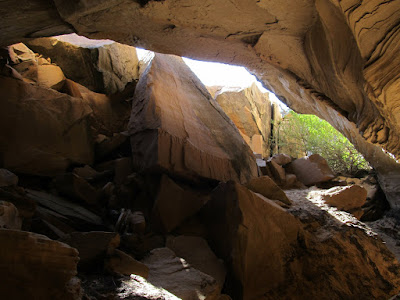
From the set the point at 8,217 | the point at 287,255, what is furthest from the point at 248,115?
the point at 8,217

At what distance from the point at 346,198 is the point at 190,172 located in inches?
121

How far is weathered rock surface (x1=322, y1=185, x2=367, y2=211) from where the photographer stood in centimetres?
503

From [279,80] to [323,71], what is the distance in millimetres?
1476

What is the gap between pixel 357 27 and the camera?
2654mm

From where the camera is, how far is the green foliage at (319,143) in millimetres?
9922

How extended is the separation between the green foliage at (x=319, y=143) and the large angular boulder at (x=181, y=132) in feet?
18.2

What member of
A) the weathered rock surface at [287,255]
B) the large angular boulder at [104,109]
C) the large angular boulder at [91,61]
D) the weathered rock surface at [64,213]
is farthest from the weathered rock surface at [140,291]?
the large angular boulder at [91,61]

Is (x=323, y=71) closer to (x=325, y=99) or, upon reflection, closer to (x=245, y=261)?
(x=325, y=99)

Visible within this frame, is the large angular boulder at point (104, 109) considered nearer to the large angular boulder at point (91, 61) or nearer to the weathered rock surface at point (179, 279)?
the large angular boulder at point (91, 61)

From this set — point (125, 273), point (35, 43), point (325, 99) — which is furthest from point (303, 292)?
point (35, 43)

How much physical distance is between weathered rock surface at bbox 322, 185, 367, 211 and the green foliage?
465 cm

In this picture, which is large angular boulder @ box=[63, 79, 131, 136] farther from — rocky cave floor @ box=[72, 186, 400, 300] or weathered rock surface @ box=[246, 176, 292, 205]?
rocky cave floor @ box=[72, 186, 400, 300]

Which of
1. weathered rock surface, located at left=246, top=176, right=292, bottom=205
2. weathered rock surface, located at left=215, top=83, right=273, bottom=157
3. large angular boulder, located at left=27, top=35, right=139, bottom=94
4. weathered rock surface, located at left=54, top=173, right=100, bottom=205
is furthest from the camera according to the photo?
weathered rock surface, located at left=215, top=83, right=273, bottom=157

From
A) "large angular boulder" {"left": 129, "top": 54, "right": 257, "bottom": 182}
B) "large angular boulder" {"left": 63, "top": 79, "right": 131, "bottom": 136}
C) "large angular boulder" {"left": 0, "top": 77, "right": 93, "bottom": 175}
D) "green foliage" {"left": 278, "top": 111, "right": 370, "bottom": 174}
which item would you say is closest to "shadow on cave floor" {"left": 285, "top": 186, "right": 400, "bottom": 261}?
"large angular boulder" {"left": 129, "top": 54, "right": 257, "bottom": 182}
